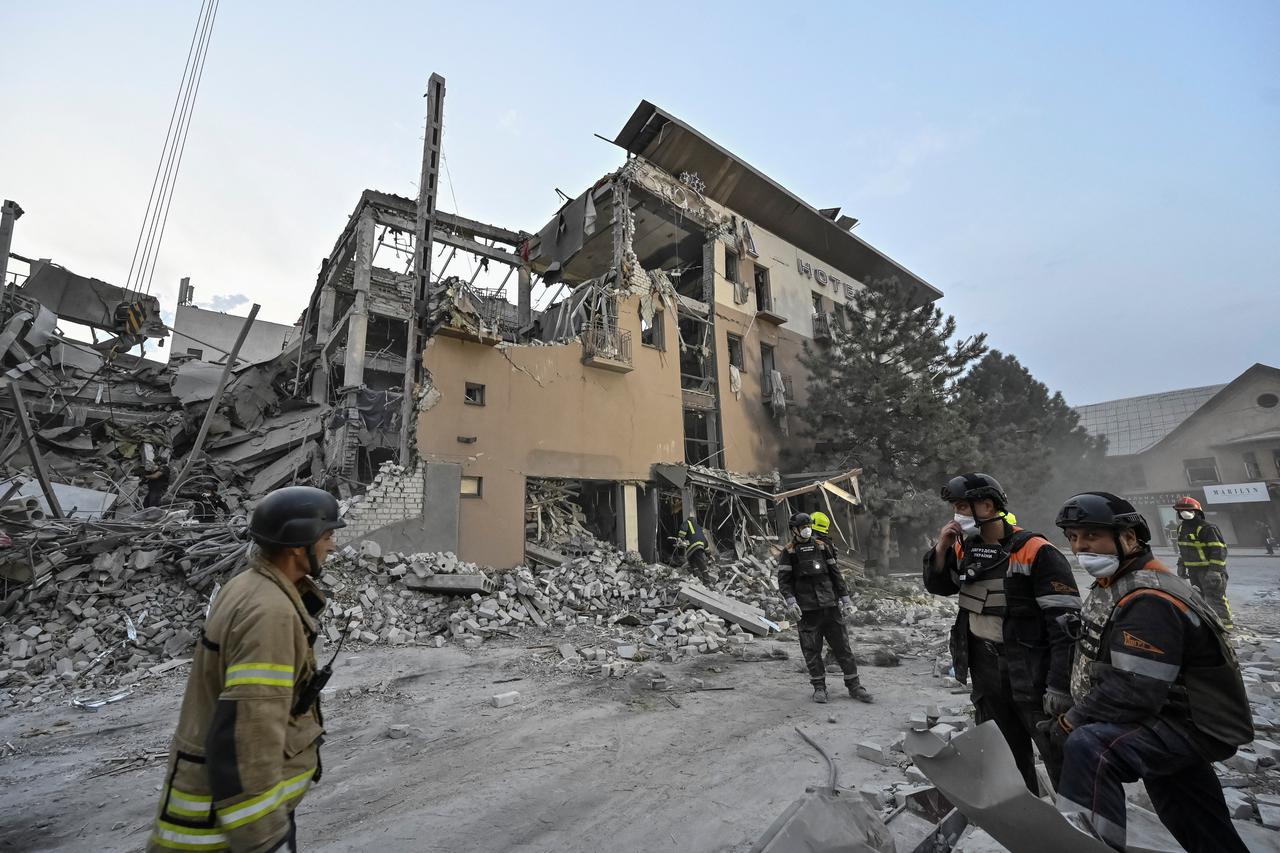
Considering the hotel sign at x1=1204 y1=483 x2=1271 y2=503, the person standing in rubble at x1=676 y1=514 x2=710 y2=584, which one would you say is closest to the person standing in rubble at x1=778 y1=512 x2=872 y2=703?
the person standing in rubble at x1=676 y1=514 x2=710 y2=584

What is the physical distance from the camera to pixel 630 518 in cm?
1423

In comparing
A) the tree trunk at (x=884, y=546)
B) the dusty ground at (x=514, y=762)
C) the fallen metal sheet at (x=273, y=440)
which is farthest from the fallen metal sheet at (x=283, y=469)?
the tree trunk at (x=884, y=546)

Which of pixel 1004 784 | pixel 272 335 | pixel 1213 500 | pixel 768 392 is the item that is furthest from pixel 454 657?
pixel 1213 500

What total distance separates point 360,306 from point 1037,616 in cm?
1931

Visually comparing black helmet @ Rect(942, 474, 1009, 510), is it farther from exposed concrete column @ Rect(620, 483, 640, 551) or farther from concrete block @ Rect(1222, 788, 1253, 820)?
exposed concrete column @ Rect(620, 483, 640, 551)

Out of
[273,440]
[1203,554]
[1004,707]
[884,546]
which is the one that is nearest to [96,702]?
[1004,707]

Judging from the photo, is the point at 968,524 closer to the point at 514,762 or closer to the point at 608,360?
the point at 514,762

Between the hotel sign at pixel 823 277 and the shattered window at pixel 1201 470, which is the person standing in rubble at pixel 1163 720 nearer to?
the hotel sign at pixel 823 277

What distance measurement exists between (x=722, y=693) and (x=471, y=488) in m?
7.61

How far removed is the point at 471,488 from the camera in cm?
1167

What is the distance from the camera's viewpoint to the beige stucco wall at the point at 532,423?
11516mm

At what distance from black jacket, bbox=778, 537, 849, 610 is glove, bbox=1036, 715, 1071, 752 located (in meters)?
2.89

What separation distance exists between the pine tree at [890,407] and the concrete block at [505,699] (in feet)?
44.8

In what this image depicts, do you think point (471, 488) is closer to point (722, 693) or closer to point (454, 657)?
point (454, 657)
